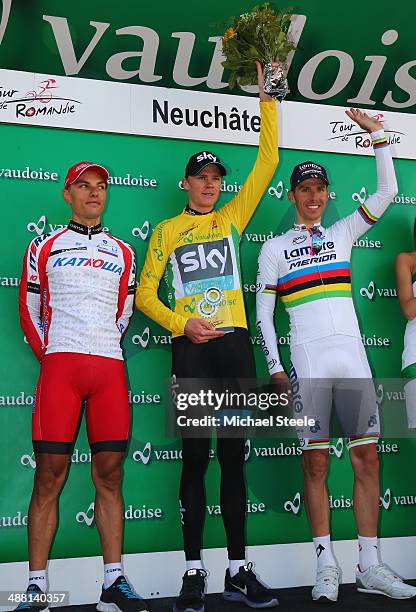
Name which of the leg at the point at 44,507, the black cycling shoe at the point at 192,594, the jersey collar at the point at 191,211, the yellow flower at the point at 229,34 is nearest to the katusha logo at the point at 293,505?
the black cycling shoe at the point at 192,594

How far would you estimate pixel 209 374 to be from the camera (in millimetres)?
3486

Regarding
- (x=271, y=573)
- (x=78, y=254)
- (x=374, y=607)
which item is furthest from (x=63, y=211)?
(x=374, y=607)

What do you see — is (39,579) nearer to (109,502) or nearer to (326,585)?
(109,502)

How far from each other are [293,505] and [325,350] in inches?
39.8

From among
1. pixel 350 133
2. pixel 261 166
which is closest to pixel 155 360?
pixel 261 166

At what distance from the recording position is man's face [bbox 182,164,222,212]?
3.75m

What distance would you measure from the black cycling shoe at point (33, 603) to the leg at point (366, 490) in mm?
1613

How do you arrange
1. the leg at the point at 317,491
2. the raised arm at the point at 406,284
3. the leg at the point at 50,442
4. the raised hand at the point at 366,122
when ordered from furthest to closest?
1. the raised arm at the point at 406,284
2. the raised hand at the point at 366,122
3. the leg at the point at 317,491
4. the leg at the point at 50,442

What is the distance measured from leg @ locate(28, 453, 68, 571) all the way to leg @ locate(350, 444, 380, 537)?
151 centimetres

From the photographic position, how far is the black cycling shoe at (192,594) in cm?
312

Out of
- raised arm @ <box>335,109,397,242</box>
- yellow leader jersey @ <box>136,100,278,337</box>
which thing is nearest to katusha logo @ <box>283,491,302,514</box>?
yellow leader jersey @ <box>136,100,278,337</box>

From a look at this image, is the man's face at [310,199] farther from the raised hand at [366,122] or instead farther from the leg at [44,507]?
the leg at [44,507]

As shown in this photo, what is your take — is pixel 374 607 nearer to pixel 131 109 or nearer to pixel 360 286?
pixel 360 286

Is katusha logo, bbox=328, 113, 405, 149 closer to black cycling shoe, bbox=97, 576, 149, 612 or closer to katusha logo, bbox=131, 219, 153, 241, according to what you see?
katusha logo, bbox=131, 219, 153, 241
